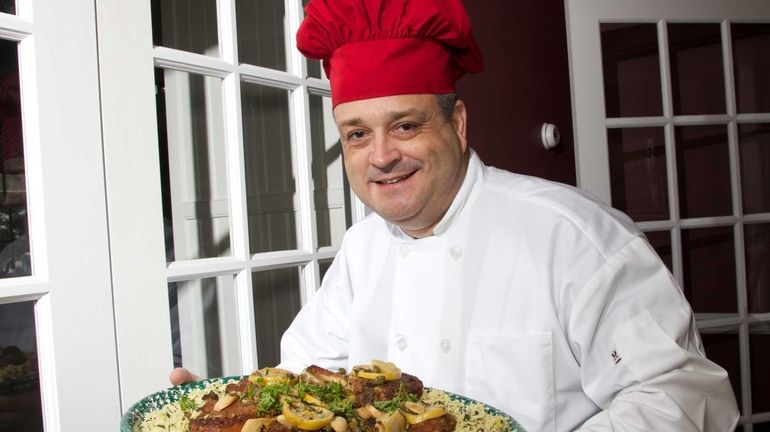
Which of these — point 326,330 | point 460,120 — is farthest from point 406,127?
point 326,330

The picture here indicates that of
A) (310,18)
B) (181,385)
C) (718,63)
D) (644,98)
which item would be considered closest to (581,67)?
(644,98)

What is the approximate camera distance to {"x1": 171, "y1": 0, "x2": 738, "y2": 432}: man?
4.44ft

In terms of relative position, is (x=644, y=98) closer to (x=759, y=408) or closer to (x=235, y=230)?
(x=759, y=408)

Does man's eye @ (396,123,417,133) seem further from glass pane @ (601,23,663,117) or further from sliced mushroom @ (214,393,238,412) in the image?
glass pane @ (601,23,663,117)

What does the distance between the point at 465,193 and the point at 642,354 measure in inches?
20.4

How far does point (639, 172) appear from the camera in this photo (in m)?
3.48

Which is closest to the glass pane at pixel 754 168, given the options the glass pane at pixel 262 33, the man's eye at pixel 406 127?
the glass pane at pixel 262 33

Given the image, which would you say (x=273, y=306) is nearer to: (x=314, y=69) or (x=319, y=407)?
(x=314, y=69)

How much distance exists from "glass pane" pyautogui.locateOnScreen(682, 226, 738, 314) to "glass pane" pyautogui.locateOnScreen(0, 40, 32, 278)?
296cm

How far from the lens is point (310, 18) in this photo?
1561mm

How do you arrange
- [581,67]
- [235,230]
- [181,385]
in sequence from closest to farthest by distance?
[181,385], [235,230], [581,67]

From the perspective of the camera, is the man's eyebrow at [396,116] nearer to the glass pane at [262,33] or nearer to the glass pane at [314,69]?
the glass pane at [262,33]

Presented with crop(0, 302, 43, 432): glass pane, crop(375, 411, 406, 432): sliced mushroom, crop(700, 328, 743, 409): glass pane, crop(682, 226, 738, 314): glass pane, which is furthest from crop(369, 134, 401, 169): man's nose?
crop(700, 328, 743, 409): glass pane

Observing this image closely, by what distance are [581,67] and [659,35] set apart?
1.34 feet
